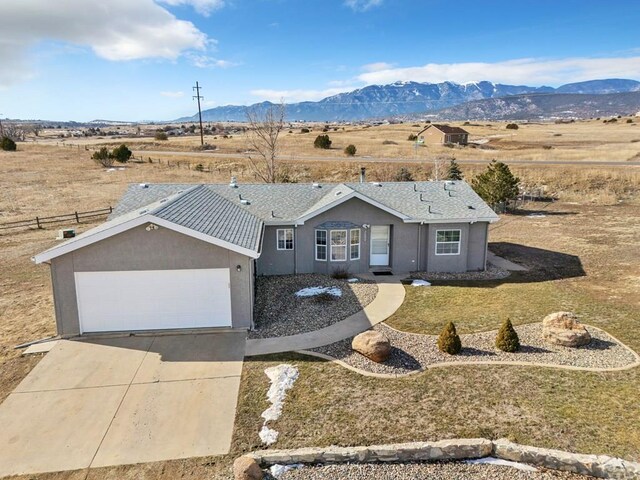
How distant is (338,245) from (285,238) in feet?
8.04

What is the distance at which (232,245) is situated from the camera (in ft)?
44.4

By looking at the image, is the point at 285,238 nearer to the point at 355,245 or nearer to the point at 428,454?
the point at 355,245

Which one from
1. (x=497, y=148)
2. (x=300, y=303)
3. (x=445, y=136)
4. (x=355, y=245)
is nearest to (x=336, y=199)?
(x=355, y=245)

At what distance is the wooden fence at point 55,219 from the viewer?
2902 cm

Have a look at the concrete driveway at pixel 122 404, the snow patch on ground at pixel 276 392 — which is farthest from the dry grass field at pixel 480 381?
the concrete driveway at pixel 122 404

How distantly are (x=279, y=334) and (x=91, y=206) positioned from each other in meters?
27.7

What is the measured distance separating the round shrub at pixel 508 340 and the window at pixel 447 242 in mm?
8125

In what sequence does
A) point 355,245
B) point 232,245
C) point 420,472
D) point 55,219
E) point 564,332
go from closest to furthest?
point 420,472, point 564,332, point 232,245, point 355,245, point 55,219

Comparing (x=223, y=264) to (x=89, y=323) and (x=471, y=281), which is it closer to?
(x=89, y=323)

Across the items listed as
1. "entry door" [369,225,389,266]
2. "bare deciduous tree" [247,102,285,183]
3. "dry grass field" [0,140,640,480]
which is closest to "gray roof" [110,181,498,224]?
"entry door" [369,225,389,266]

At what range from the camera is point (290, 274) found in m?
19.9

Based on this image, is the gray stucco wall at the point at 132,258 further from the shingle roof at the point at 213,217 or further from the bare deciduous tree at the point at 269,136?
the bare deciduous tree at the point at 269,136

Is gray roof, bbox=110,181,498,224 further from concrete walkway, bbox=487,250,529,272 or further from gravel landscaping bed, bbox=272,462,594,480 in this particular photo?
gravel landscaping bed, bbox=272,462,594,480

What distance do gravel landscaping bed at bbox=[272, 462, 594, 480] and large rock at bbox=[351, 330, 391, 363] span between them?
146 inches
